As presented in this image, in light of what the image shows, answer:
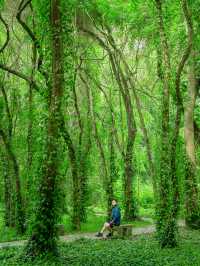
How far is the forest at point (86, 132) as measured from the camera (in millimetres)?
13570

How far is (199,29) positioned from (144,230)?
29.3 ft

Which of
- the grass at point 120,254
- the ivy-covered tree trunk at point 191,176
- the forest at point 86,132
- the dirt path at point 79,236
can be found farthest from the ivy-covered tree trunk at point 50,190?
the ivy-covered tree trunk at point 191,176

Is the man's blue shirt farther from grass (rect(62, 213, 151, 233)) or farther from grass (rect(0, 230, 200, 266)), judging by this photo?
grass (rect(62, 213, 151, 233))

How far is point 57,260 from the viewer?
43.2ft

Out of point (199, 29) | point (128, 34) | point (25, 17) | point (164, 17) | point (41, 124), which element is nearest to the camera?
point (41, 124)

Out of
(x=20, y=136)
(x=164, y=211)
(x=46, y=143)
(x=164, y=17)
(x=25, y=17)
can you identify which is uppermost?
(x=25, y=17)

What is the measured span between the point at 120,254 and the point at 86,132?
12.4m

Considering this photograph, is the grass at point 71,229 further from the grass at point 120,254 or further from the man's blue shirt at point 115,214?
the grass at point 120,254

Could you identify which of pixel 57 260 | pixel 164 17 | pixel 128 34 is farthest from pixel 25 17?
pixel 57 260

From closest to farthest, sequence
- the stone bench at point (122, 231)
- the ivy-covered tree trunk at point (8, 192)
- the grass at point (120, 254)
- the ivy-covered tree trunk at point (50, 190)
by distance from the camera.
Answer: the grass at point (120, 254) < the ivy-covered tree trunk at point (50, 190) < the stone bench at point (122, 231) < the ivy-covered tree trunk at point (8, 192)

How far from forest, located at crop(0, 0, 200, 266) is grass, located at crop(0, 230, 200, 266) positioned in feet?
0.10

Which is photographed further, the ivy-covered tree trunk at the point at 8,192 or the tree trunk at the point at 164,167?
the ivy-covered tree trunk at the point at 8,192

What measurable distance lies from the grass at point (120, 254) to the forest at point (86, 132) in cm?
3

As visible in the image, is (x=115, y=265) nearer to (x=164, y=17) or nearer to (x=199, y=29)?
(x=164, y=17)
